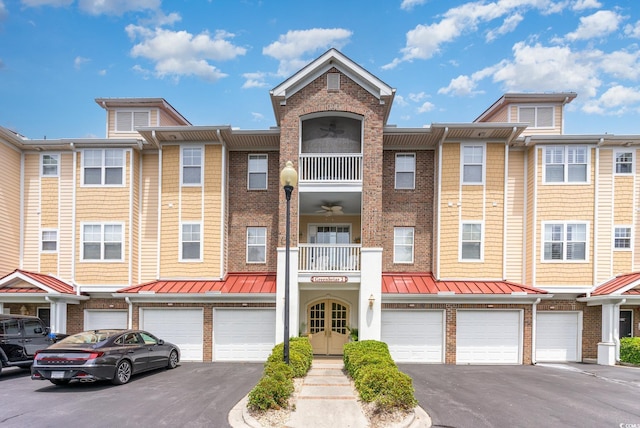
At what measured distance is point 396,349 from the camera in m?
16.1

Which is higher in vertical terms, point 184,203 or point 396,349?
point 184,203

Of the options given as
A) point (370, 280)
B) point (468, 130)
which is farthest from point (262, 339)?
point (468, 130)

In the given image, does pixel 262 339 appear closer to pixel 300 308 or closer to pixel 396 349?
pixel 300 308

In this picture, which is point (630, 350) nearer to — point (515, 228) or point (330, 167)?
point (515, 228)

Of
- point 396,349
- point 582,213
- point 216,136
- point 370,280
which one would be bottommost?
point 396,349

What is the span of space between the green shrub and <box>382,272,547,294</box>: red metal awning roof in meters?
3.55

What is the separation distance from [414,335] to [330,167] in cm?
725

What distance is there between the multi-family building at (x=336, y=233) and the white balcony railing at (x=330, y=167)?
0.06 metres

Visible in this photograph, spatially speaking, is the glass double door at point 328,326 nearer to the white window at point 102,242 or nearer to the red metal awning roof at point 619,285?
the white window at point 102,242

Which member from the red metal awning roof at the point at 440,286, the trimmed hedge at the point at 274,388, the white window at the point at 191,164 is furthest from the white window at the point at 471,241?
the white window at the point at 191,164

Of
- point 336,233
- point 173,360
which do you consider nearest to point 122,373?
point 173,360

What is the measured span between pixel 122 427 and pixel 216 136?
11429 mm

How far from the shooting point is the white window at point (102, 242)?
17.1 m

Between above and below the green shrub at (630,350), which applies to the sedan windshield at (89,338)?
above
